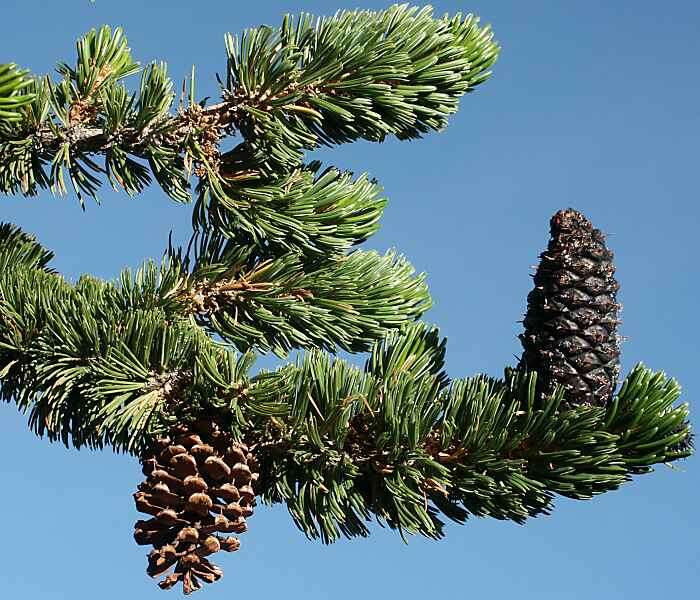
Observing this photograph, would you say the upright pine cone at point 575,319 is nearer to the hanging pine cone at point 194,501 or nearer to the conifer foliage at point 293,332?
the conifer foliage at point 293,332

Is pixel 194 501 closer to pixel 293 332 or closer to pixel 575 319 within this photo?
pixel 293 332

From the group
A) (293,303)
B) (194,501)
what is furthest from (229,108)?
(194,501)

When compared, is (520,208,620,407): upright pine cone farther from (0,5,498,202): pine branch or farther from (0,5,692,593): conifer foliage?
(0,5,498,202): pine branch

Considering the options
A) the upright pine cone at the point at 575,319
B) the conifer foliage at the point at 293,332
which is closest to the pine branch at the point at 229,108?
the conifer foliage at the point at 293,332

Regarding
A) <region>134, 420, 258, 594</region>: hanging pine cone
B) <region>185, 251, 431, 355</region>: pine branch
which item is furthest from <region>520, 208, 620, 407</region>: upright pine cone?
<region>134, 420, 258, 594</region>: hanging pine cone

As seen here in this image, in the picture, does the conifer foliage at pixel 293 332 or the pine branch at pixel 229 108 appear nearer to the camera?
the conifer foliage at pixel 293 332

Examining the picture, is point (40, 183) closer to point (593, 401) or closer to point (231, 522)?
point (231, 522)

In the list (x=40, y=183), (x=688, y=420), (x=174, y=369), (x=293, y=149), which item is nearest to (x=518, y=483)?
(x=688, y=420)
